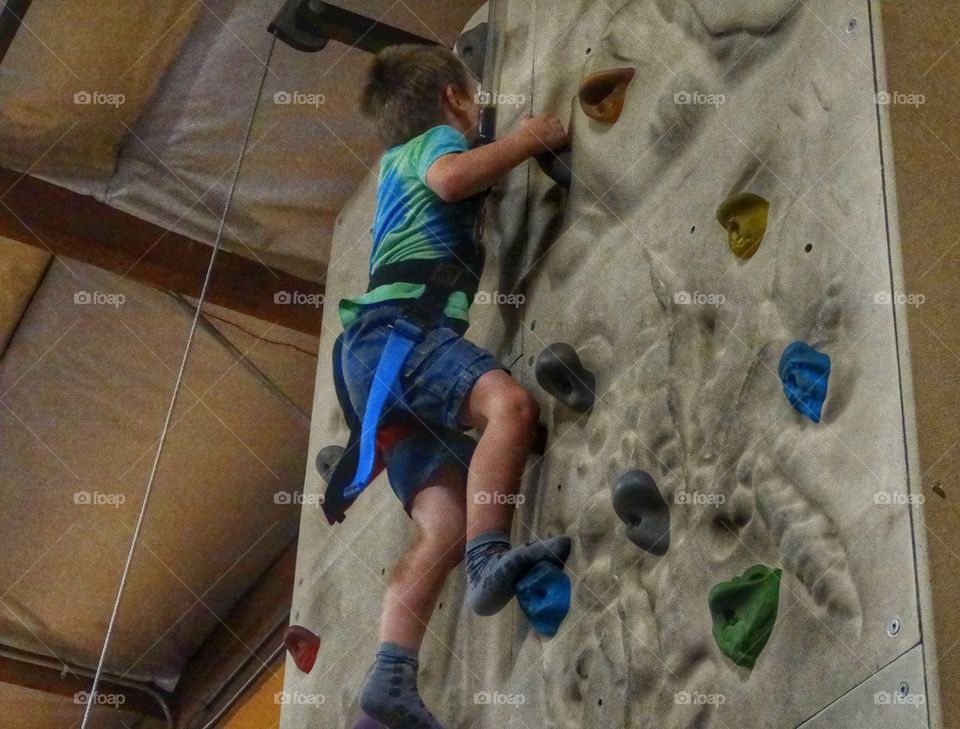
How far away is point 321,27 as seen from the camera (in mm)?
3102

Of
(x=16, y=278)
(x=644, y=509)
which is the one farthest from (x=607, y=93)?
(x=16, y=278)

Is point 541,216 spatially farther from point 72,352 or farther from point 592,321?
point 72,352

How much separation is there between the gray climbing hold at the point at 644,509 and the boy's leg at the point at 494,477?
99 millimetres

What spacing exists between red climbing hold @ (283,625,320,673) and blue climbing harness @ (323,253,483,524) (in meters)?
0.35

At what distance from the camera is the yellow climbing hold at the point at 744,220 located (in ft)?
5.85

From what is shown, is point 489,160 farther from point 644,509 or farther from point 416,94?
point 644,509

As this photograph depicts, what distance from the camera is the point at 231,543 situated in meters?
4.54

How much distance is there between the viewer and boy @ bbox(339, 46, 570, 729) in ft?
6.63

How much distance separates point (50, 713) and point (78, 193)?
7.41ft

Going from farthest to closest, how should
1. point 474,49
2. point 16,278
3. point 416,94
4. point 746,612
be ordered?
point 16,278
point 474,49
point 416,94
point 746,612

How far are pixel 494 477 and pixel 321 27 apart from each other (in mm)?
1461

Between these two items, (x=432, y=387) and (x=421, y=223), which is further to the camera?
(x=421, y=223)

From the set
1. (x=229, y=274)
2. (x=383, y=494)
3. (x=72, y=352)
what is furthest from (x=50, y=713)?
(x=383, y=494)

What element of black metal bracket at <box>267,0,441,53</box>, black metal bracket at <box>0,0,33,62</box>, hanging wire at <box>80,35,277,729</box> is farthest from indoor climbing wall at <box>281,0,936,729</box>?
black metal bracket at <box>0,0,33,62</box>
